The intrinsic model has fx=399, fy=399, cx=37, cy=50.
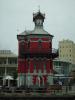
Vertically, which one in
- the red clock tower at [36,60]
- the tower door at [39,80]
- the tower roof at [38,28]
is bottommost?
the tower door at [39,80]

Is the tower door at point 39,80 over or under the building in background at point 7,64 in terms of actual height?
under

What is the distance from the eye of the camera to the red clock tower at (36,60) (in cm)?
7688

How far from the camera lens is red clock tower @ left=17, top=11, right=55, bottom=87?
76.9m

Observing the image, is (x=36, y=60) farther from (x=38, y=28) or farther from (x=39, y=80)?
(x=38, y=28)

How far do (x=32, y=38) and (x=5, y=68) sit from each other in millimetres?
28285

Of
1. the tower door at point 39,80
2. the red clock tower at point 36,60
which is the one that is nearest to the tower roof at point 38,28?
the red clock tower at point 36,60

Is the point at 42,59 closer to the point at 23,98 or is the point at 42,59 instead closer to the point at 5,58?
the point at 23,98

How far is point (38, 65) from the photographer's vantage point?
7694cm

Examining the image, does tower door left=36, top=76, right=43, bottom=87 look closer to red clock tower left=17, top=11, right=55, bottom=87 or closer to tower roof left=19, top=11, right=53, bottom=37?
red clock tower left=17, top=11, right=55, bottom=87

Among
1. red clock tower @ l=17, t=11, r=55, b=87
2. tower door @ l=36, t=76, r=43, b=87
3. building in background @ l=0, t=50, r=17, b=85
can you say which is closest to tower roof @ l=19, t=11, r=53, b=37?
red clock tower @ l=17, t=11, r=55, b=87

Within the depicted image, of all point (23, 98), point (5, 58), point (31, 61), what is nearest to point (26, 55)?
point (31, 61)

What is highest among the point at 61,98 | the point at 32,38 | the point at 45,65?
the point at 32,38

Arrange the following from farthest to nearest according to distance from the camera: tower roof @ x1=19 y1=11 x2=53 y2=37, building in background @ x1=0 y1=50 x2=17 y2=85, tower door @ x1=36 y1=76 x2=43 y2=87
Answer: building in background @ x1=0 y1=50 x2=17 y2=85 → tower roof @ x1=19 y1=11 x2=53 y2=37 → tower door @ x1=36 y1=76 x2=43 y2=87

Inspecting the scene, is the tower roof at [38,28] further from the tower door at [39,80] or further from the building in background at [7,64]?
the building in background at [7,64]
